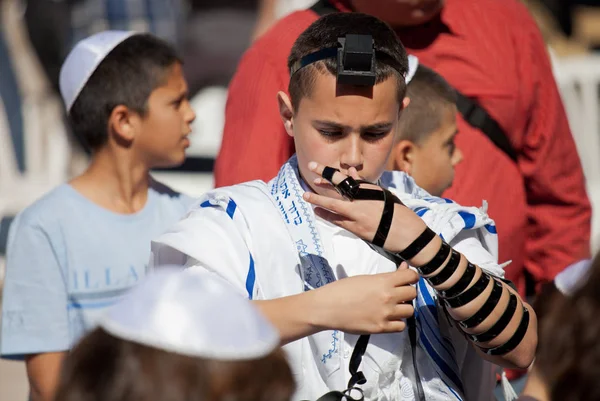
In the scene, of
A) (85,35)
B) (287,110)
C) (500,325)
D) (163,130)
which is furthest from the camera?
(85,35)

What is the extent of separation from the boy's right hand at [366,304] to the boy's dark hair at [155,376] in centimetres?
54

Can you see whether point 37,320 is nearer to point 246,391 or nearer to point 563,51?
point 246,391

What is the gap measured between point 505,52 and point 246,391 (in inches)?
79.9

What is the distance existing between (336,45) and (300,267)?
0.50 metres

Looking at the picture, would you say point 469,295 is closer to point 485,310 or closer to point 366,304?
point 485,310

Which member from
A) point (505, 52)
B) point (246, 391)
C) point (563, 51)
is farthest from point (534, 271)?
point (563, 51)

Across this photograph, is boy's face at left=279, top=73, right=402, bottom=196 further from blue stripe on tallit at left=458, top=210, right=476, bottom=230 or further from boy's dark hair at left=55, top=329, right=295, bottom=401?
boy's dark hair at left=55, top=329, right=295, bottom=401

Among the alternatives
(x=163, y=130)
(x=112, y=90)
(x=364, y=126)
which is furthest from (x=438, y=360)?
(x=112, y=90)

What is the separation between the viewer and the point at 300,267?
2203mm

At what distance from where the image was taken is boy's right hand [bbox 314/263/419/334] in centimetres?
201

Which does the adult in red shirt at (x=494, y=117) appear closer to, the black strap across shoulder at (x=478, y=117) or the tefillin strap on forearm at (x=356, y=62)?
the black strap across shoulder at (x=478, y=117)

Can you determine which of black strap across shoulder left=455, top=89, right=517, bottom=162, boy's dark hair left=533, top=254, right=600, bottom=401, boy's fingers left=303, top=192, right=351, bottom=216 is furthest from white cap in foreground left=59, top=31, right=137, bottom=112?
boy's dark hair left=533, top=254, right=600, bottom=401

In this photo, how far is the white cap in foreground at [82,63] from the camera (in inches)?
127

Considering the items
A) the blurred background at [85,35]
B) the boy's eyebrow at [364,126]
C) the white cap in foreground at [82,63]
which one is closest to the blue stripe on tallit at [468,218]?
the boy's eyebrow at [364,126]
